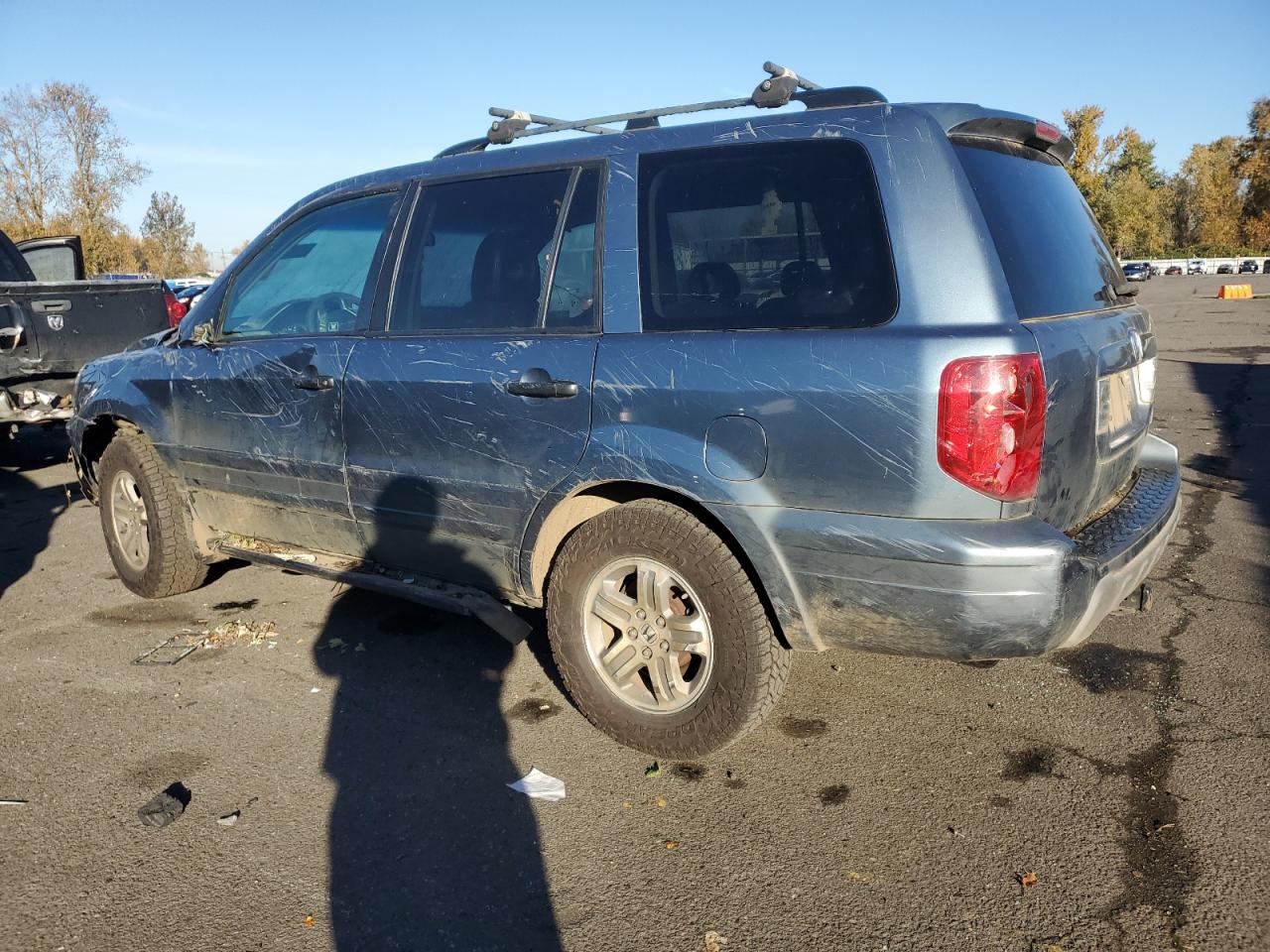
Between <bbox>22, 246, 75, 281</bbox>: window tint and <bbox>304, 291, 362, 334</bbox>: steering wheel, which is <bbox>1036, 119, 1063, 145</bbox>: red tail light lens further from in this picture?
<bbox>22, 246, 75, 281</bbox>: window tint

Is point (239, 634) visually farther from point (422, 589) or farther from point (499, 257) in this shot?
point (499, 257)

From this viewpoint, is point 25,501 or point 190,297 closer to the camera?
point 25,501

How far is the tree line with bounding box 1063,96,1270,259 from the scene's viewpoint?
2968 inches

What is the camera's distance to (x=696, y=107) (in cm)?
358

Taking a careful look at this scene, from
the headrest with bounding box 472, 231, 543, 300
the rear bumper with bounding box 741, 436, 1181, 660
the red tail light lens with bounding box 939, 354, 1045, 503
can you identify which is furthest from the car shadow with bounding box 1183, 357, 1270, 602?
the headrest with bounding box 472, 231, 543, 300

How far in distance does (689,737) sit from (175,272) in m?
69.2

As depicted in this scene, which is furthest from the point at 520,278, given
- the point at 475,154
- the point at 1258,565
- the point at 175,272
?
the point at 175,272

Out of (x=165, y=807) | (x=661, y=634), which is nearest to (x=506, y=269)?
(x=661, y=634)

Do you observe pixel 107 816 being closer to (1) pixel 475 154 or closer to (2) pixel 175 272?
(1) pixel 475 154

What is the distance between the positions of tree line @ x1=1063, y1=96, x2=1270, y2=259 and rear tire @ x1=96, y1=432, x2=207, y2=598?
77979 millimetres

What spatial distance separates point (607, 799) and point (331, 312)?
244 centimetres

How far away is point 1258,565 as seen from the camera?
5004mm

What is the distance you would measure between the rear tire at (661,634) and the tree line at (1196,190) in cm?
7829

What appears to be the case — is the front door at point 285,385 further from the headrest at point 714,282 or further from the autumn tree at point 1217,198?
the autumn tree at point 1217,198
